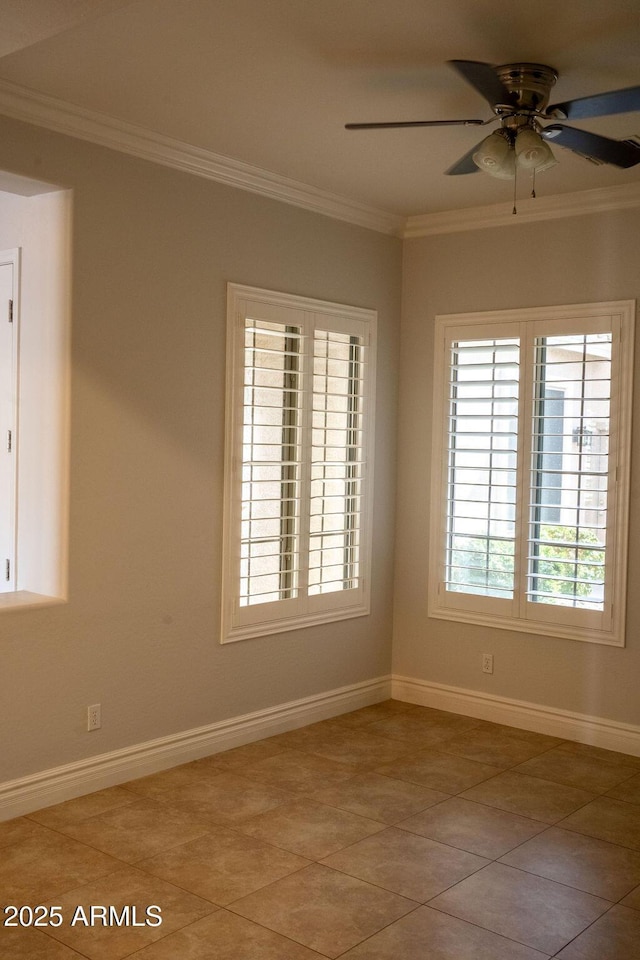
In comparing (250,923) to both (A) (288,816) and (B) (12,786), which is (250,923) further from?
(B) (12,786)

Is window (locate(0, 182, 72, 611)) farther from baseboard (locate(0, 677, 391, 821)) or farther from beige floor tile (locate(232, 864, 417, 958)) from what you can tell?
beige floor tile (locate(232, 864, 417, 958))

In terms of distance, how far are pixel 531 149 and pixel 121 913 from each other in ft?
8.89

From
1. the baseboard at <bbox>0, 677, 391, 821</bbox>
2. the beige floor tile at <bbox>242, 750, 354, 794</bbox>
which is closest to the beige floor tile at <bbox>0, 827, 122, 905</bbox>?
the baseboard at <bbox>0, 677, 391, 821</bbox>

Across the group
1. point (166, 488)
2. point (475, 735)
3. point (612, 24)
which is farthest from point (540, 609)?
point (612, 24)

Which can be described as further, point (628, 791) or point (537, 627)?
point (537, 627)

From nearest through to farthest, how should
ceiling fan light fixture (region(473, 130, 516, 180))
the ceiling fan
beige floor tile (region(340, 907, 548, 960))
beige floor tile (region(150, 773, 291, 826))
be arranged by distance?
beige floor tile (region(340, 907, 548, 960)) < the ceiling fan < ceiling fan light fixture (region(473, 130, 516, 180)) < beige floor tile (region(150, 773, 291, 826))

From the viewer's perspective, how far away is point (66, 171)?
370 cm

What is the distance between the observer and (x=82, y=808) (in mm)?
3729

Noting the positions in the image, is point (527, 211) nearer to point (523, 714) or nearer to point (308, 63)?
point (308, 63)

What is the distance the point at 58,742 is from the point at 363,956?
162 cm

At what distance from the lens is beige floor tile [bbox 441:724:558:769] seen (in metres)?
4.54

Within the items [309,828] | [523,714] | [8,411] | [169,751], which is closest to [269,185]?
[8,411]

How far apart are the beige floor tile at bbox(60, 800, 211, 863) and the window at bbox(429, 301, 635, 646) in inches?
84.5

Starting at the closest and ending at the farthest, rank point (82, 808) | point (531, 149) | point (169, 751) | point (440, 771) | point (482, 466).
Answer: point (531, 149) → point (82, 808) → point (169, 751) → point (440, 771) → point (482, 466)
